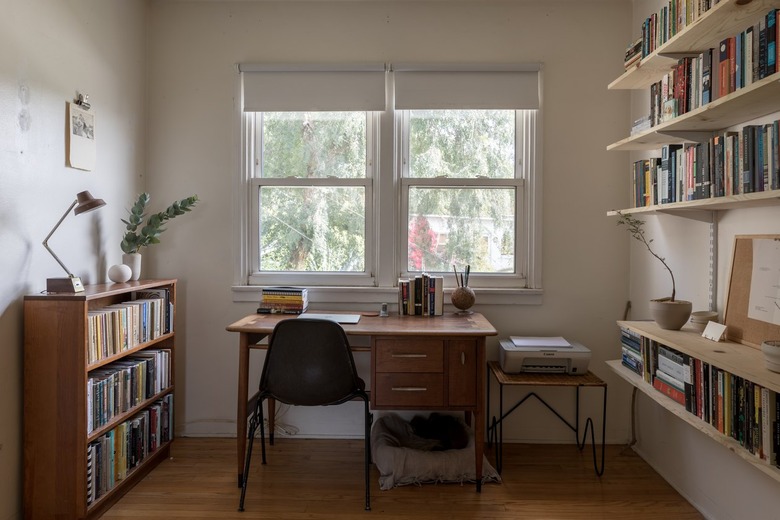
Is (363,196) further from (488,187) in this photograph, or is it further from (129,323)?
(129,323)

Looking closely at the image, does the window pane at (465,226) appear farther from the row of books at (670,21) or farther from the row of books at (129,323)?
the row of books at (129,323)

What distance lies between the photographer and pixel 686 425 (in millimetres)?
2416

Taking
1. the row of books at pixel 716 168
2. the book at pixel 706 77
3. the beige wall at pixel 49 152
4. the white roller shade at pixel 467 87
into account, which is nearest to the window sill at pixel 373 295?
the beige wall at pixel 49 152

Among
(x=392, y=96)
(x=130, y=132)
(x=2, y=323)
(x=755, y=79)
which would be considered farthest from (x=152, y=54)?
(x=755, y=79)

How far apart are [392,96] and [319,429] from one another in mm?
2174

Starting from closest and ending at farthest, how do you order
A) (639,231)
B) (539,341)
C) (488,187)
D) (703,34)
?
(703,34) < (639,231) < (539,341) < (488,187)

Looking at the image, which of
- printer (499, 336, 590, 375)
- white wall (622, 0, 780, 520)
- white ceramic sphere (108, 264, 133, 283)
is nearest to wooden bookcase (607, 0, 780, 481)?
white wall (622, 0, 780, 520)

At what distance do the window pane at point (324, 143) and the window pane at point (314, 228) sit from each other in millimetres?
123

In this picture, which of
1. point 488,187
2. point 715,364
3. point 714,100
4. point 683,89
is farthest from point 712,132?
point 488,187

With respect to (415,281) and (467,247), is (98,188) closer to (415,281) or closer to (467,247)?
(415,281)

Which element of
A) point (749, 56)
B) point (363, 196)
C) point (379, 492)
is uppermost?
point (749, 56)

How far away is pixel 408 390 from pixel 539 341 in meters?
0.91

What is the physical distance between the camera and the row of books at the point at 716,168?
5.12 feet

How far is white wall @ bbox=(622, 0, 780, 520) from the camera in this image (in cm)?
197
